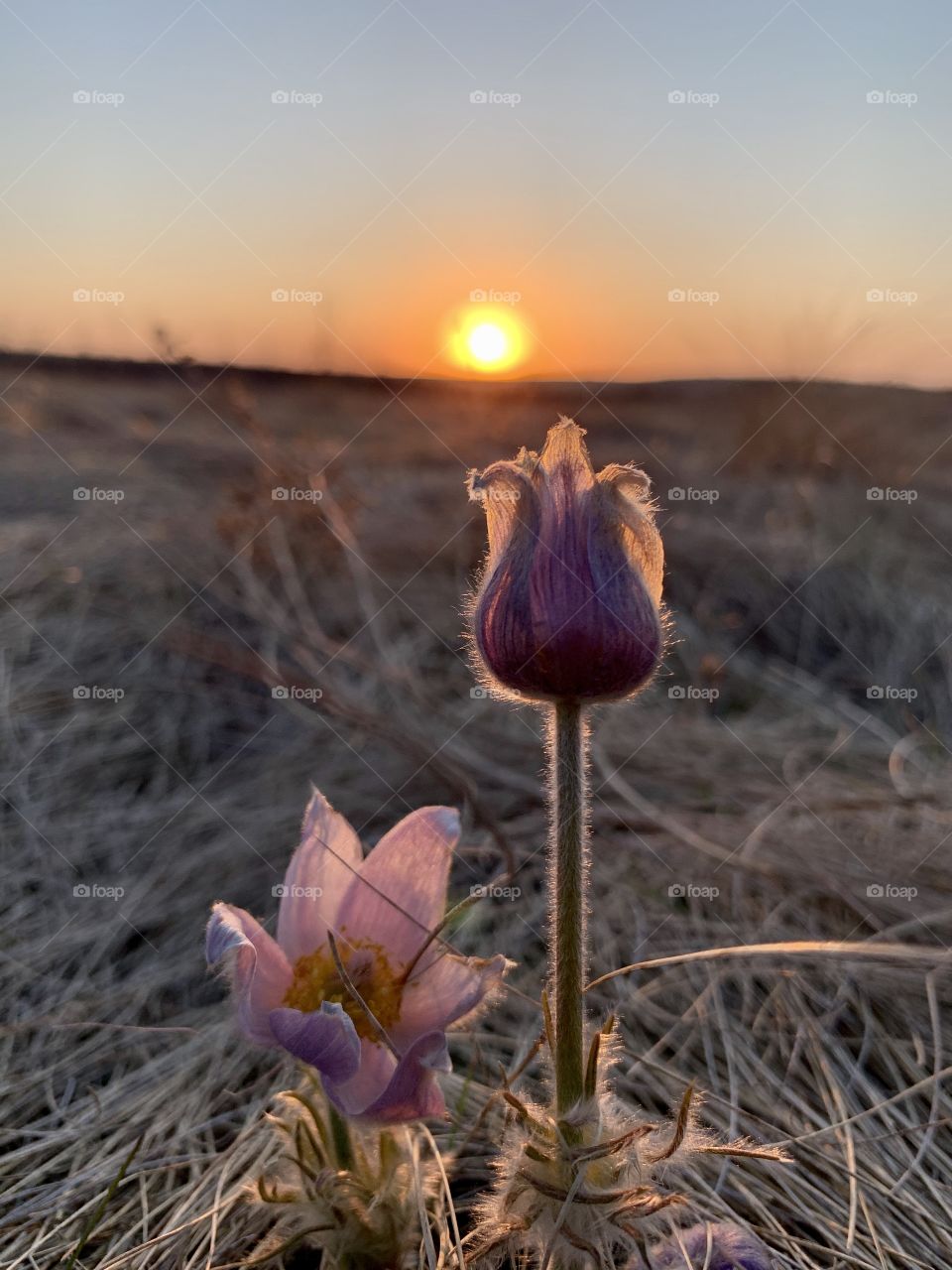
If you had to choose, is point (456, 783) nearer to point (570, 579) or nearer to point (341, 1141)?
point (341, 1141)

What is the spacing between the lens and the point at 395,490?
4148mm

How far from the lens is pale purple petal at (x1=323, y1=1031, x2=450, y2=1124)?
1.01 meters

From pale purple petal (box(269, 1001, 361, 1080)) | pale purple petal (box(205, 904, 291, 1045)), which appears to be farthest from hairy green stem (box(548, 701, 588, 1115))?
pale purple petal (box(205, 904, 291, 1045))

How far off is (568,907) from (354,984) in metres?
0.31

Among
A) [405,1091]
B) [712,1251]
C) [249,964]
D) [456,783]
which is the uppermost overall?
[456,783]

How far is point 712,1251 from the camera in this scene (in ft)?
3.55

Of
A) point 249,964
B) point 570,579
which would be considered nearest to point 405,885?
point 249,964

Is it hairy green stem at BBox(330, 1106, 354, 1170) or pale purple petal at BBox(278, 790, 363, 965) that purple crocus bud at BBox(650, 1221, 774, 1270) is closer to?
hairy green stem at BBox(330, 1106, 354, 1170)

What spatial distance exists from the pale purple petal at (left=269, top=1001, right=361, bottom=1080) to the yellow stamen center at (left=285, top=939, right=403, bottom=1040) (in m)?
0.10

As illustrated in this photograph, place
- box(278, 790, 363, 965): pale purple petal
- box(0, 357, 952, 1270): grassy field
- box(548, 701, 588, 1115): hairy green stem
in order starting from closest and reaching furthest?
box(548, 701, 588, 1115): hairy green stem
box(278, 790, 363, 965): pale purple petal
box(0, 357, 952, 1270): grassy field

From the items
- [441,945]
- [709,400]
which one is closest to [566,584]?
[441,945]

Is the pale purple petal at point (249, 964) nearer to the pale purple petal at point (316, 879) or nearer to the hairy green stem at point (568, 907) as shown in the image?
the pale purple petal at point (316, 879)

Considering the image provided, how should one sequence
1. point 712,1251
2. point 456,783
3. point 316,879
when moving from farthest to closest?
point 456,783, point 316,879, point 712,1251

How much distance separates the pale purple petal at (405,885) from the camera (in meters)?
1.20
